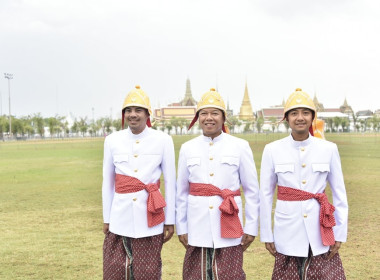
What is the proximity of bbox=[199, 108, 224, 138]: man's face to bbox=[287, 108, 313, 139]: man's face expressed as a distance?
54 cm

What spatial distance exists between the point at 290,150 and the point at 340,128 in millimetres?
82592

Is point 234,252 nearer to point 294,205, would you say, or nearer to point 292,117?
point 294,205

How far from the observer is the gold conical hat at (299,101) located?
3.27 metres

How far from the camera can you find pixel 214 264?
131 inches

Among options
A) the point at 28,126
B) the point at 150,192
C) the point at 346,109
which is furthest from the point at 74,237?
the point at 346,109

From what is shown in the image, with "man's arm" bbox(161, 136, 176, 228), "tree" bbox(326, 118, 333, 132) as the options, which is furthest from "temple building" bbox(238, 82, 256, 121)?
"man's arm" bbox(161, 136, 176, 228)

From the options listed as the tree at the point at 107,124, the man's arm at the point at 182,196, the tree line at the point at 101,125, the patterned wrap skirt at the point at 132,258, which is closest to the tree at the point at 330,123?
the tree line at the point at 101,125

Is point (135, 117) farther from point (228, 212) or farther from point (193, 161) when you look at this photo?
point (228, 212)

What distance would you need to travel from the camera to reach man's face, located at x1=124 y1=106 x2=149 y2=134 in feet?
11.8

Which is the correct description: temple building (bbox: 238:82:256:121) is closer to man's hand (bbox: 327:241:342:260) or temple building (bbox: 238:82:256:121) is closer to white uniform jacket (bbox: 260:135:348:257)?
white uniform jacket (bbox: 260:135:348:257)

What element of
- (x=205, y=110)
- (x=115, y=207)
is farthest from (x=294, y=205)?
(x=115, y=207)

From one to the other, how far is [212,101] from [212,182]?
0.62 metres

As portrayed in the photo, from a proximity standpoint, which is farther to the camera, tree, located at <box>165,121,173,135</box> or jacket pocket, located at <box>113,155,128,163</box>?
tree, located at <box>165,121,173,135</box>

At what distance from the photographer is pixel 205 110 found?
3492 mm
